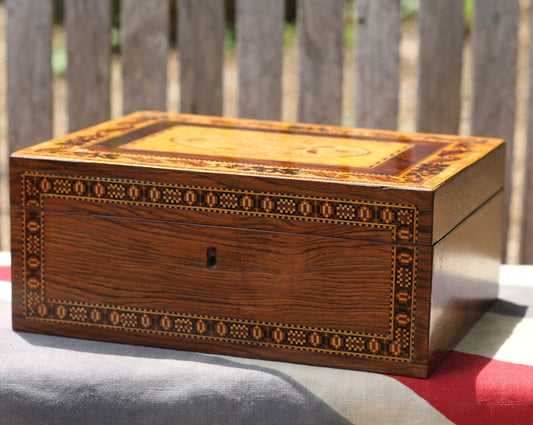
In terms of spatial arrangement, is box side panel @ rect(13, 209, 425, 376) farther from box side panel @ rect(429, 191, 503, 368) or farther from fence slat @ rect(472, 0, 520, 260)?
fence slat @ rect(472, 0, 520, 260)

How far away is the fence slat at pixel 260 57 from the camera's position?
89.7 inches

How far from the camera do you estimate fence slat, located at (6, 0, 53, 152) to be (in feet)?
7.60

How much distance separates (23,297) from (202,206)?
341mm

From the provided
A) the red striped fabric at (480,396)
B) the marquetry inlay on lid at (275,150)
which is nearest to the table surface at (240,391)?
the red striped fabric at (480,396)

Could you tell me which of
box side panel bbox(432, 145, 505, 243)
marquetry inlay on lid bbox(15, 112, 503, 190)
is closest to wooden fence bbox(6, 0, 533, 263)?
marquetry inlay on lid bbox(15, 112, 503, 190)

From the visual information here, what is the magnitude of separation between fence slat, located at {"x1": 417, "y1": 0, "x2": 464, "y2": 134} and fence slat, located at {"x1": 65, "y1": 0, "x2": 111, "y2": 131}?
75cm

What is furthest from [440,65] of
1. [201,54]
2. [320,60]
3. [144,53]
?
[144,53]

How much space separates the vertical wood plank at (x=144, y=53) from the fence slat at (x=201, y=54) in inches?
1.9

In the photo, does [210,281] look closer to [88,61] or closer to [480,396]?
[480,396]

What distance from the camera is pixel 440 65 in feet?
7.47

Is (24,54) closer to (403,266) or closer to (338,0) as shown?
(338,0)

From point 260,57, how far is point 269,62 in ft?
0.08

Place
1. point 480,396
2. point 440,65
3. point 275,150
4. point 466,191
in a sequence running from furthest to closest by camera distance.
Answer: point 440,65
point 275,150
point 466,191
point 480,396

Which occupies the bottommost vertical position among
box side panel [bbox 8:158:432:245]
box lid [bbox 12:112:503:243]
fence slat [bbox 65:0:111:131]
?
box side panel [bbox 8:158:432:245]
